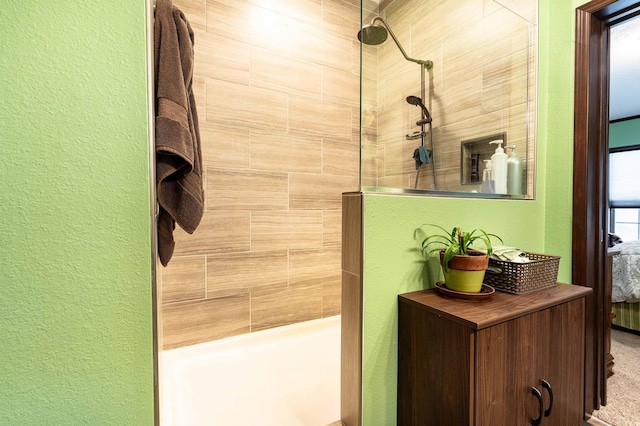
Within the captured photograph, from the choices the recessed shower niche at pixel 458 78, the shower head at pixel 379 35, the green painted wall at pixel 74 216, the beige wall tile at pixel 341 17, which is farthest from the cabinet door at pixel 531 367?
the beige wall tile at pixel 341 17

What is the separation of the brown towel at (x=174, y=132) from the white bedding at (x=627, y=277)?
120 inches

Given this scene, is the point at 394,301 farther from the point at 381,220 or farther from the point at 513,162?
the point at 513,162

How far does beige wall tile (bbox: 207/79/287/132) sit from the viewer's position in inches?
64.8

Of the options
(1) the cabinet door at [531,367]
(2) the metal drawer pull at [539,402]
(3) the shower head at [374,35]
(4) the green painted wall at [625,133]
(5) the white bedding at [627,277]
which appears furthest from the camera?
(4) the green painted wall at [625,133]

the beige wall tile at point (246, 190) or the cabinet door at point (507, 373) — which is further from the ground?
the beige wall tile at point (246, 190)

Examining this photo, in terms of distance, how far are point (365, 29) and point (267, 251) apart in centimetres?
125

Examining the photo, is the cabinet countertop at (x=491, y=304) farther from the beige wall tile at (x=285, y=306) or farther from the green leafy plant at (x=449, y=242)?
the beige wall tile at (x=285, y=306)

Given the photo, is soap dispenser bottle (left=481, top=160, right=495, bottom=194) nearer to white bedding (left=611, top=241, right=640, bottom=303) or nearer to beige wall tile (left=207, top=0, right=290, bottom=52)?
beige wall tile (left=207, top=0, right=290, bottom=52)

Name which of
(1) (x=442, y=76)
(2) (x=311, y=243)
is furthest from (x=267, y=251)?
(1) (x=442, y=76)

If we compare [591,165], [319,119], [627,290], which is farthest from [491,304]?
[627,290]

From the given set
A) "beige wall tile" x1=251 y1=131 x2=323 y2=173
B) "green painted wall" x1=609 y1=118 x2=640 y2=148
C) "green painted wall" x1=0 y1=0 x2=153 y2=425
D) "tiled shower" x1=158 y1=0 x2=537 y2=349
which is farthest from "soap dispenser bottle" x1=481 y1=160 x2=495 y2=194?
"green painted wall" x1=609 y1=118 x2=640 y2=148

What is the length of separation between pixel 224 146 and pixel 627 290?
3.12 meters

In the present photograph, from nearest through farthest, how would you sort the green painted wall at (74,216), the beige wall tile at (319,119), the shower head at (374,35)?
the green painted wall at (74,216) → the shower head at (374,35) → the beige wall tile at (319,119)

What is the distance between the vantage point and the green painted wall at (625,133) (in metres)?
4.64
